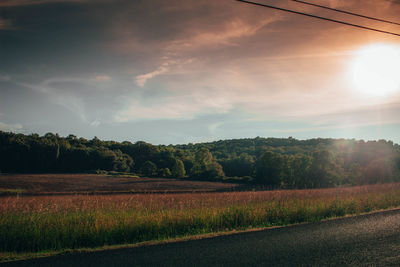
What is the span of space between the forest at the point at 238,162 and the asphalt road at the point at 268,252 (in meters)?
42.1

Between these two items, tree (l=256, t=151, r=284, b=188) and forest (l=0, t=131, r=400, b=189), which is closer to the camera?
forest (l=0, t=131, r=400, b=189)

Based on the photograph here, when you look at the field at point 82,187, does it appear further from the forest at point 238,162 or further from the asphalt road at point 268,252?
the asphalt road at point 268,252

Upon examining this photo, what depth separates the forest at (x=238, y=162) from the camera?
6022 centimetres

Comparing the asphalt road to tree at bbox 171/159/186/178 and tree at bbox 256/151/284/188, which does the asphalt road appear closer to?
tree at bbox 256/151/284/188

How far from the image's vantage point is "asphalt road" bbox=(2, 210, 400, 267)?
5363 mm

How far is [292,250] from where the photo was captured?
6035 millimetres

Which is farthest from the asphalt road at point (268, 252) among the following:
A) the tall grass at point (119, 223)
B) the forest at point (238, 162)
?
the forest at point (238, 162)

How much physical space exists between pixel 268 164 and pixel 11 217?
70950mm

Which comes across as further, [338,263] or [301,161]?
[301,161]

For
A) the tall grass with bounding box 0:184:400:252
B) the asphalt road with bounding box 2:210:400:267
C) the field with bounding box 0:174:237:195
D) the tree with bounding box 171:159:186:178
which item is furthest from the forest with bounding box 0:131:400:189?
the asphalt road with bounding box 2:210:400:267

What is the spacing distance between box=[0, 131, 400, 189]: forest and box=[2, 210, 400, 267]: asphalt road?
138ft

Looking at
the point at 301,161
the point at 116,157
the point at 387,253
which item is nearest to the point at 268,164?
the point at 301,161

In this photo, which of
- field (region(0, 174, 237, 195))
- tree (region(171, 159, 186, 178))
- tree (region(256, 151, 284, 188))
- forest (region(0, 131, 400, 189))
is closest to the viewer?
field (region(0, 174, 237, 195))

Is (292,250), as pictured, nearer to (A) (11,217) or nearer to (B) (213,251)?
(B) (213,251)
